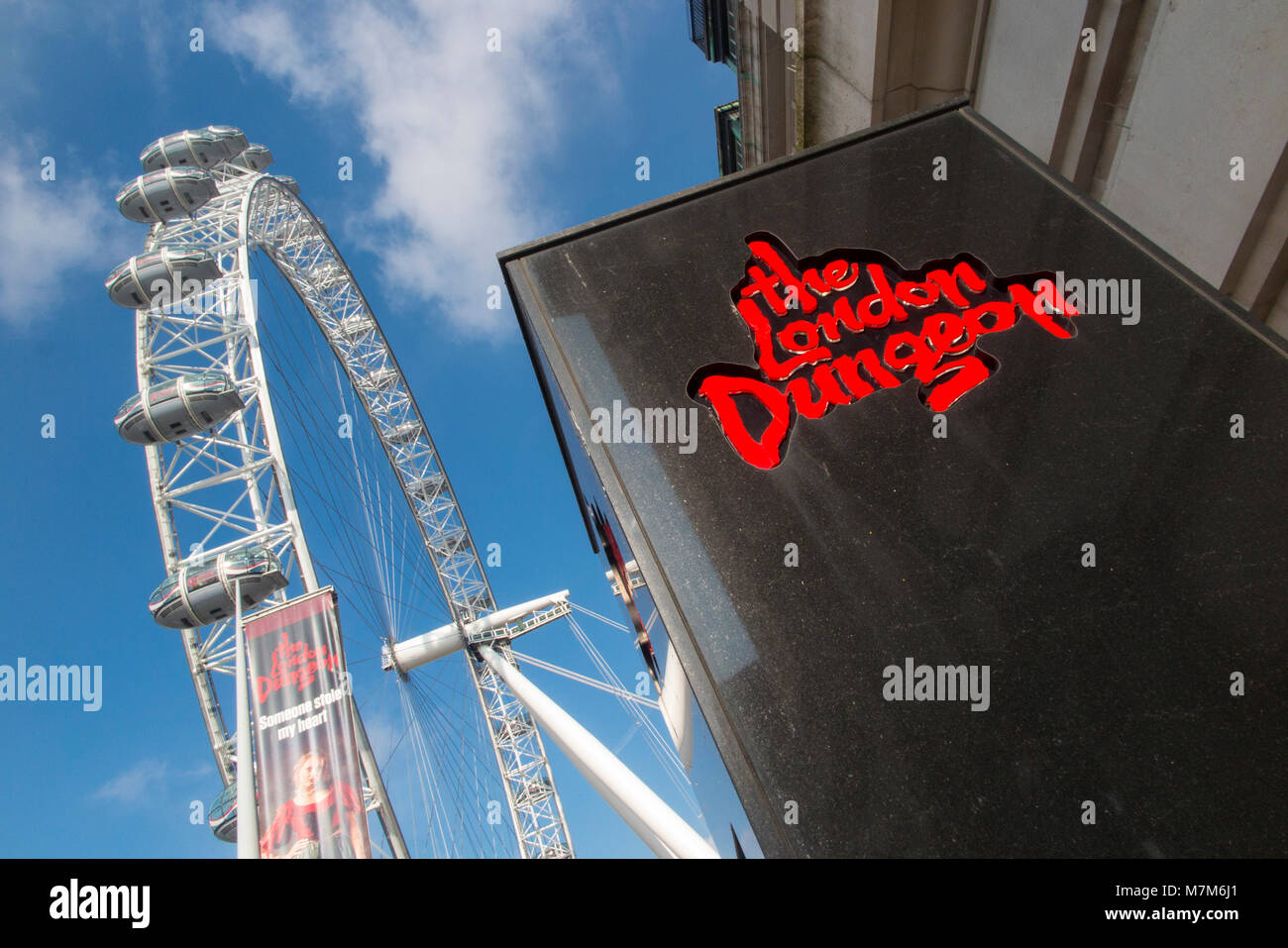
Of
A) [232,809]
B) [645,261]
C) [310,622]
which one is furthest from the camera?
[232,809]

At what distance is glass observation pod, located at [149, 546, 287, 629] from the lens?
16688 millimetres

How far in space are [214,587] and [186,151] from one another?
53.0 ft

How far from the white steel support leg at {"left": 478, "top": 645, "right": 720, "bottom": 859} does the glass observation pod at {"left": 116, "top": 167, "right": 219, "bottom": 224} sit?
19.2 metres

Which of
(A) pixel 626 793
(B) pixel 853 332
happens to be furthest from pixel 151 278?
(B) pixel 853 332

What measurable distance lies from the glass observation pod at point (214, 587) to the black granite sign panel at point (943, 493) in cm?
1447

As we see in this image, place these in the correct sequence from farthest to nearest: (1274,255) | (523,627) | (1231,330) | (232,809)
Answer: (523,627) < (232,809) < (1274,255) < (1231,330)

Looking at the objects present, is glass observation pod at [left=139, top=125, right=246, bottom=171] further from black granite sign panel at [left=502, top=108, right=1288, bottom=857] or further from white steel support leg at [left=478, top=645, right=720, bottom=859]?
black granite sign panel at [left=502, top=108, right=1288, bottom=857]

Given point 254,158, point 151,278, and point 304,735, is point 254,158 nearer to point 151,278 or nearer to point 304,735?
point 151,278

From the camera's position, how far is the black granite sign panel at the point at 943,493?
2.77 meters

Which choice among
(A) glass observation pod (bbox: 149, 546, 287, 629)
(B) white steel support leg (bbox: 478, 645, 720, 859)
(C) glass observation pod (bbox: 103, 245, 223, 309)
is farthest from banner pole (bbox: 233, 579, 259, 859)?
(C) glass observation pod (bbox: 103, 245, 223, 309)

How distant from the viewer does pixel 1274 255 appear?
5145 millimetres

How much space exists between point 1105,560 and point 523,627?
25768 mm

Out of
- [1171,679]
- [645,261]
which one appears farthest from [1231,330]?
[645,261]
